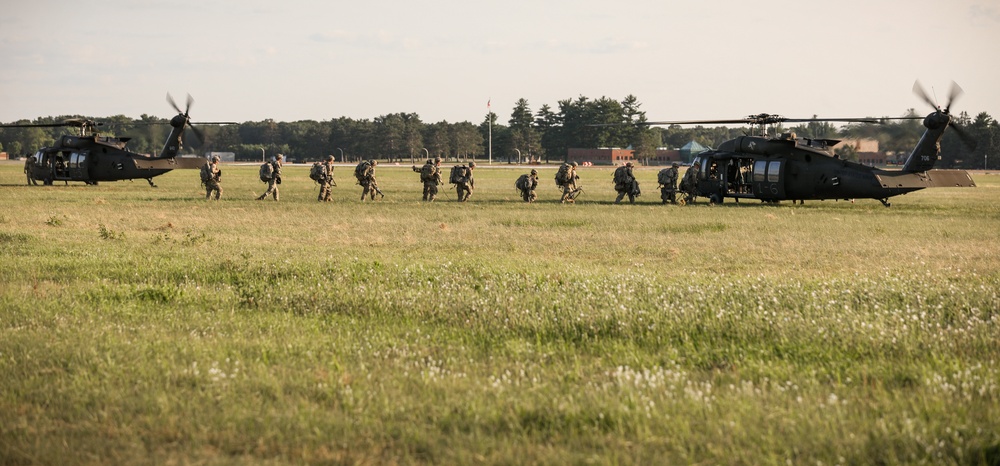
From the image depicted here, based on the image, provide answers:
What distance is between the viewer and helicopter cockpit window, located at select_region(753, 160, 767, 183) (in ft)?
102

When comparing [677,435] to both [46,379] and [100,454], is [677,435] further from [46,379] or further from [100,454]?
[46,379]

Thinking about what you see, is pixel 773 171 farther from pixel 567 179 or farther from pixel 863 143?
pixel 863 143

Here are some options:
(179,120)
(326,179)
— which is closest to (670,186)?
(326,179)

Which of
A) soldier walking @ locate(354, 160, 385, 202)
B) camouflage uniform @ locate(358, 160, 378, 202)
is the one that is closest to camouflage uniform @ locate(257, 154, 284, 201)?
soldier walking @ locate(354, 160, 385, 202)

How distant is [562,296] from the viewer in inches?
430

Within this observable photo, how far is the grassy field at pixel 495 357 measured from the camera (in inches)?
235

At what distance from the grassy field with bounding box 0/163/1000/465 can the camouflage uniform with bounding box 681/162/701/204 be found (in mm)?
16616

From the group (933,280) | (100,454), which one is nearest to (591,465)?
(100,454)

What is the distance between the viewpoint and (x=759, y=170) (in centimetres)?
3134

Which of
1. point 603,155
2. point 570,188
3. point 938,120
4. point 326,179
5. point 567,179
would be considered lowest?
point 570,188

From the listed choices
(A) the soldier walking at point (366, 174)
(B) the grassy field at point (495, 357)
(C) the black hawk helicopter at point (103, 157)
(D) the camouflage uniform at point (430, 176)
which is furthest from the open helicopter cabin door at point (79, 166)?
(B) the grassy field at point (495, 357)

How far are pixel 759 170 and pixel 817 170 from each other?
2075mm

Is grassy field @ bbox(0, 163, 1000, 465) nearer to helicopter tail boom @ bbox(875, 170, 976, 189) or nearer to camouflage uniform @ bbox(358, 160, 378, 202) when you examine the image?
helicopter tail boom @ bbox(875, 170, 976, 189)

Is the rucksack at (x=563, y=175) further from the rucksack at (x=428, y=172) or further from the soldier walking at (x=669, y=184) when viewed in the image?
the rucksack at (x=428, y=172)
